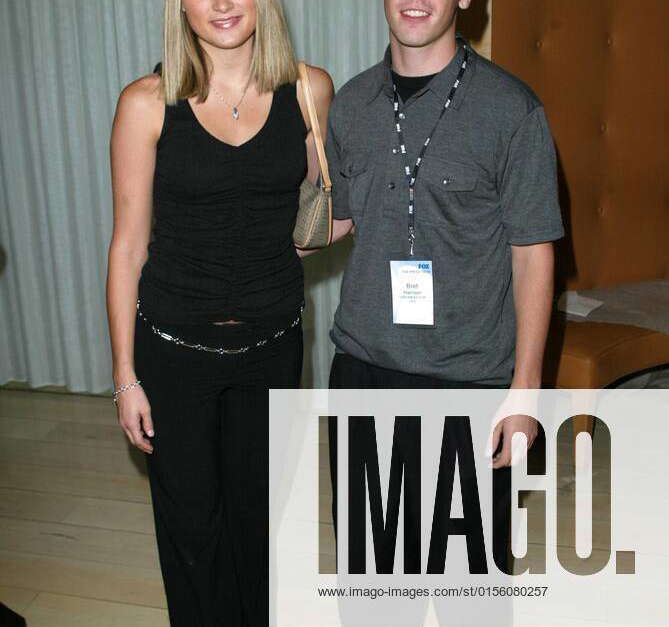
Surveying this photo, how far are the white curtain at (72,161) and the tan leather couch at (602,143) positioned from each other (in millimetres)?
646

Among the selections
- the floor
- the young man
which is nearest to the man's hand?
the young man

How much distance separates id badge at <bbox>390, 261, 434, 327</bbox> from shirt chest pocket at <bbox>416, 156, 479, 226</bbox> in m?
0.10

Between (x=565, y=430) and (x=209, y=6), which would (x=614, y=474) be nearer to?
(x=565, y=430)

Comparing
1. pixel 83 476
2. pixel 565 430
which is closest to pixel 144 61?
pixel 83 476

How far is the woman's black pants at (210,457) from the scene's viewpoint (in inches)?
83.4

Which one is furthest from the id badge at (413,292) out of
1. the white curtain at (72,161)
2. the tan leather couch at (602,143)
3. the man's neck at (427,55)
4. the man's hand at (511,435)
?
the white curtain at (72,161)

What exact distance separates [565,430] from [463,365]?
6.75 feet

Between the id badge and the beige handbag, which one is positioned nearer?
the id badge

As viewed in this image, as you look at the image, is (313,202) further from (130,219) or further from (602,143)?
(602,143)

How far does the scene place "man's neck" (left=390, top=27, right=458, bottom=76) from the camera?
1977 mm

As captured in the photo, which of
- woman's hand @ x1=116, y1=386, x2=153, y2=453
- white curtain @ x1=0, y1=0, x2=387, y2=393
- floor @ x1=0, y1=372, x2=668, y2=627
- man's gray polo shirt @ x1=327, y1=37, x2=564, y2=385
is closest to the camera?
man's gray polo shirt @ x1=327, y1=37, x2=564, y2=385

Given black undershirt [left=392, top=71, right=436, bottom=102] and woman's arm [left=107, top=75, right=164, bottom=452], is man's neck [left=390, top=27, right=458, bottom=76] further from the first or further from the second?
woman's arm [left=107, top=75, right=164, bottom=452]

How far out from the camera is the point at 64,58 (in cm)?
411

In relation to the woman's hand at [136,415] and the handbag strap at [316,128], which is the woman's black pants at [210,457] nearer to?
the woman's hand at [136,415]
